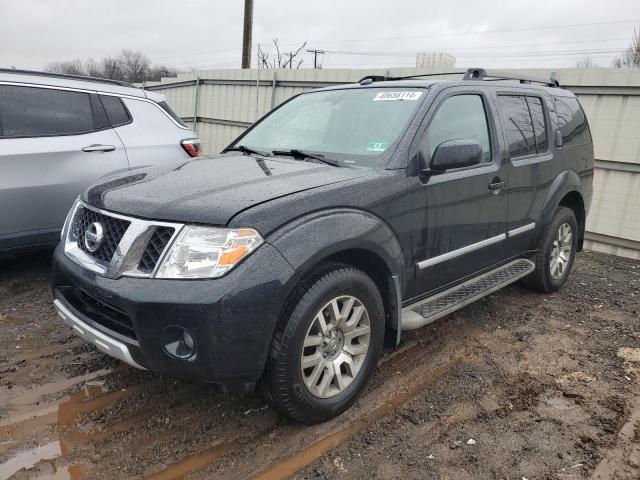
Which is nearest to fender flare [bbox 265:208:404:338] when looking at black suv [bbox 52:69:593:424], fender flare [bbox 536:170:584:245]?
black suv [bbox 52:69:593:424]

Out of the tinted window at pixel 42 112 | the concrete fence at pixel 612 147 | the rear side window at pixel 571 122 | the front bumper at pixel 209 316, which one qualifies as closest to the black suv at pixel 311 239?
the front bumper at pixel 209 316

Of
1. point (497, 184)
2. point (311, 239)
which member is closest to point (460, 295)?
point (497, 184)

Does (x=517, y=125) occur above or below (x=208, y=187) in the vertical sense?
above

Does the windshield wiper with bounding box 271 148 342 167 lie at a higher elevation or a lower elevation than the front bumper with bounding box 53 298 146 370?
higher

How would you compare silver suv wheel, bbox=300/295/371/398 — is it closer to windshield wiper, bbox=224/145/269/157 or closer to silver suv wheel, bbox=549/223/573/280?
windshield wiper, bbox=224/145/269/157

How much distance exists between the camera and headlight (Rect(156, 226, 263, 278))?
2.25m

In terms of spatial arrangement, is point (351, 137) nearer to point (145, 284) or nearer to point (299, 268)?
point (299, 268)

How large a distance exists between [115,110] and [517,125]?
144 inches

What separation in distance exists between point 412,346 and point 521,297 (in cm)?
170

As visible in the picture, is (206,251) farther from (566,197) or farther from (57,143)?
(566,197)

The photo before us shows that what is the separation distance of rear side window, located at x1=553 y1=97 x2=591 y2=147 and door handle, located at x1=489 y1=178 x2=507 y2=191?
127cm

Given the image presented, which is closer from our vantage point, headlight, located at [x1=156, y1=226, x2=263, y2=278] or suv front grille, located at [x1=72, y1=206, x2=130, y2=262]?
headlight, located at [x1=156, y1=226, x2=263, y2=278]

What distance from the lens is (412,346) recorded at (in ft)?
12.1

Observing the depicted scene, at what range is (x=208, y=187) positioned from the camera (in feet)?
8.60
